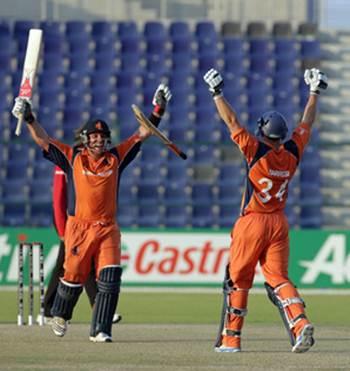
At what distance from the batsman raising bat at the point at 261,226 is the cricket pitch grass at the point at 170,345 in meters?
0.39

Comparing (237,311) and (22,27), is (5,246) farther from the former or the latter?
(237,311)

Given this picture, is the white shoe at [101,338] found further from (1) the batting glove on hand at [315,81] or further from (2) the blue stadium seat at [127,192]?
(2) the blue stadium seat at [127,192]

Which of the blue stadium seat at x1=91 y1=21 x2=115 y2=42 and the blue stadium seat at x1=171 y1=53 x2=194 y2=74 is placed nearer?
the blue stadium seat at x1=171 y1=53 x2=194 y2=74

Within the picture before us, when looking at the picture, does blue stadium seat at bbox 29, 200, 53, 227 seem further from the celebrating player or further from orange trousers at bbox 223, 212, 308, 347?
orange trousers at bbox 223, 212, 308, 347

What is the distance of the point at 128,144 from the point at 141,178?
1525 centimetres

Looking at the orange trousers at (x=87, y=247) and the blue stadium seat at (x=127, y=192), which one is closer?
the orange trousers at (x=87, y=247)

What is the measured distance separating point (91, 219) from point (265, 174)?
1839 millimetres

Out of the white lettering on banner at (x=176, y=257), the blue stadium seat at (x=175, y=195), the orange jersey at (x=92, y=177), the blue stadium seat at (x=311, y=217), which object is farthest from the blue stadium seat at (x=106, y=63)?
the orange jersey at (x=92, y=177)

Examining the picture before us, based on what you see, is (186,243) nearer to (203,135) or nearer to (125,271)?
(125,271)

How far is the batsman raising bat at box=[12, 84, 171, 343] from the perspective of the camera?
11859 mm

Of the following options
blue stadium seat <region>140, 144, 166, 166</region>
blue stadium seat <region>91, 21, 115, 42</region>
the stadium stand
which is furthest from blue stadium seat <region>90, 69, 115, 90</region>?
blue stadium seat <region>140, 144, 166, 166</region>

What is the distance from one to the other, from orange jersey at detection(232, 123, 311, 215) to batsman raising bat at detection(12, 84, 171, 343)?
1.48 m

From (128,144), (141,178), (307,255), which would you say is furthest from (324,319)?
(141,178)

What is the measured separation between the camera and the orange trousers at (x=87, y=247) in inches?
466
